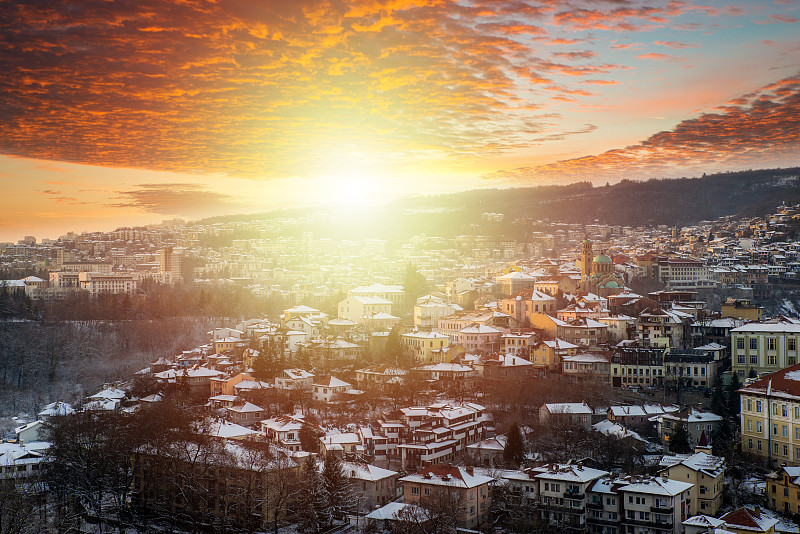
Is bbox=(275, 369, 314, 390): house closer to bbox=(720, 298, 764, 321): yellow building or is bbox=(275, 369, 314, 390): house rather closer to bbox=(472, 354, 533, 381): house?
bbox=(472, 354, 533, 381): house

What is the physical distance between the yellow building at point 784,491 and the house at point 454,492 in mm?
4906

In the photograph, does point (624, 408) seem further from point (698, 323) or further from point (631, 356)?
point (698, 323)

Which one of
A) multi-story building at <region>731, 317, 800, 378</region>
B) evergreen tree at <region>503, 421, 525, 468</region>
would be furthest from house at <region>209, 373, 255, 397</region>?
multi-story building at <region>731, 317, 800, 378</region>

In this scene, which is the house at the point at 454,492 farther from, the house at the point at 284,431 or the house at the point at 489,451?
the house at the point at 284,431

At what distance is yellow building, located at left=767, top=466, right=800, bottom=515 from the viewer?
13.9m

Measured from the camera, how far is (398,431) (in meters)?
17.7

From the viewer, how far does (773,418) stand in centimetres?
1620

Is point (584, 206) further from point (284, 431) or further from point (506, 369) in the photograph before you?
point (284, 431)

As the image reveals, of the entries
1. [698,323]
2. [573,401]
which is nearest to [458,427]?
[573,401]

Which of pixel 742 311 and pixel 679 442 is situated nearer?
pixel 679 442

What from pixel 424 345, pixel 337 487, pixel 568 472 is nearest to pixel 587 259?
pixel 424 345

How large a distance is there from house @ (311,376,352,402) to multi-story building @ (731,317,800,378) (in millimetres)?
9481

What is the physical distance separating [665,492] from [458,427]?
5.10 metres

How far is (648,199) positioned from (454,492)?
169 feet
